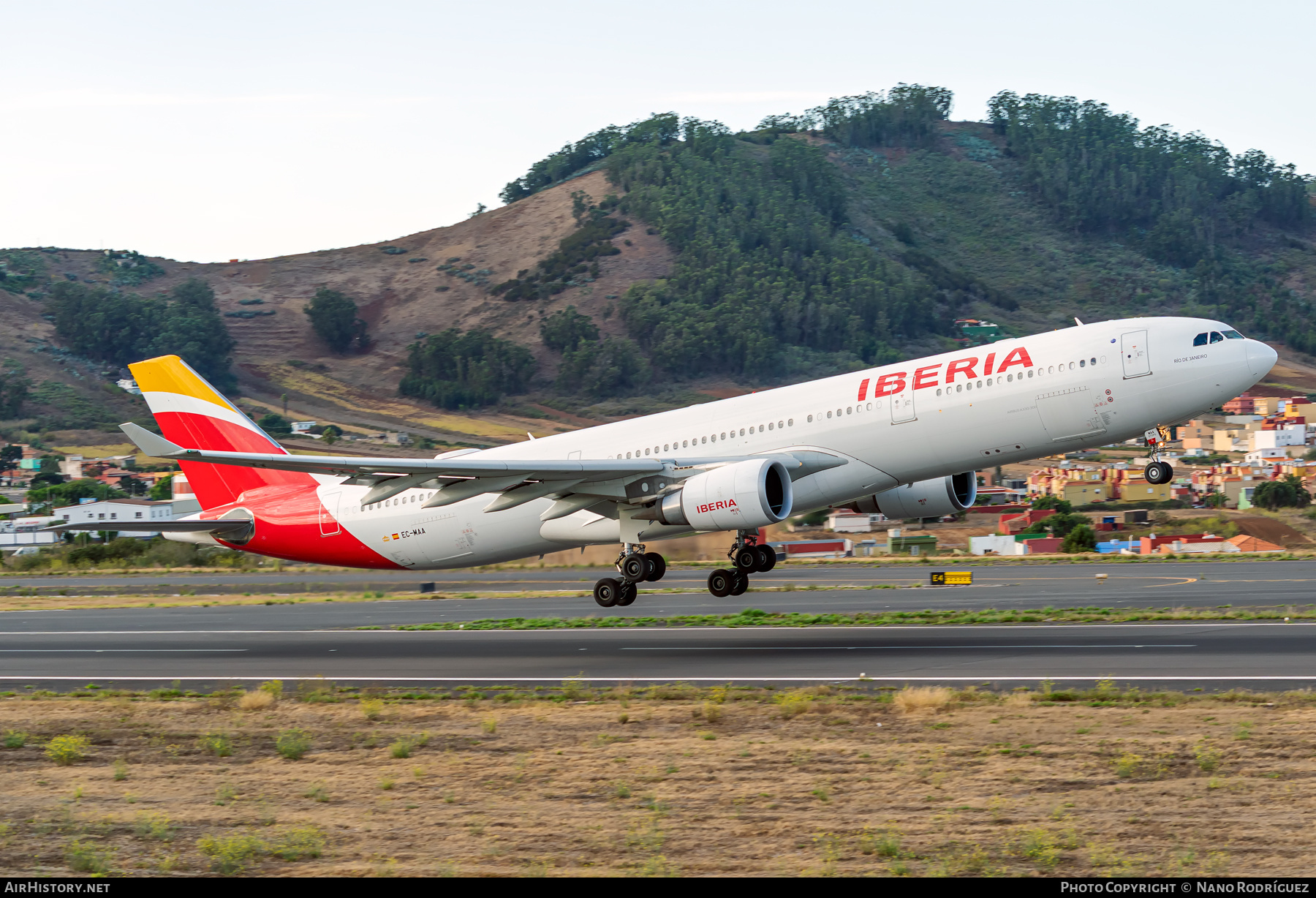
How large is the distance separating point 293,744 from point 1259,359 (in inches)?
881

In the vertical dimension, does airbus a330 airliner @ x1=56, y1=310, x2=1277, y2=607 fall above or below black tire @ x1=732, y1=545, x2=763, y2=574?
above

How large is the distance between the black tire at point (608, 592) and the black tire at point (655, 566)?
979mm

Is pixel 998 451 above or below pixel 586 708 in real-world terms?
above

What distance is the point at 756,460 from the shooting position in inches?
1185

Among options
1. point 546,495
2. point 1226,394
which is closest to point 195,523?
point 546,495

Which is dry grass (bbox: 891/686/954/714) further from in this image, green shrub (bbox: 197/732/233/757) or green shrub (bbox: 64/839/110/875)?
green shrub (bbox: 64/839/110/875)

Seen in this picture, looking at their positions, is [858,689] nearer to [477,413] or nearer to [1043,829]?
[1043,829]

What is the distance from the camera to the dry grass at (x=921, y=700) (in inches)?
819

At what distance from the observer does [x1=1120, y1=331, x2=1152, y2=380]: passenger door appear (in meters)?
28.7

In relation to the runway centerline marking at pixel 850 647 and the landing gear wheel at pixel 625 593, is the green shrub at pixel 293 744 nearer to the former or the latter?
the landing gear wheel at pixel 625 593

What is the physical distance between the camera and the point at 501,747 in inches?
750

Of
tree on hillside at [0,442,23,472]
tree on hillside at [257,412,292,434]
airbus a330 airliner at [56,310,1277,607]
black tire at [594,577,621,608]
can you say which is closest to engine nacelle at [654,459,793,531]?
airbus a330 airliner at [56,310,1277,607]

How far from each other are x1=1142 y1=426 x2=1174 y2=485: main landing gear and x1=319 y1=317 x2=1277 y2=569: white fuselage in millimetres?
467

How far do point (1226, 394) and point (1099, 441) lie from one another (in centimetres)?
294
